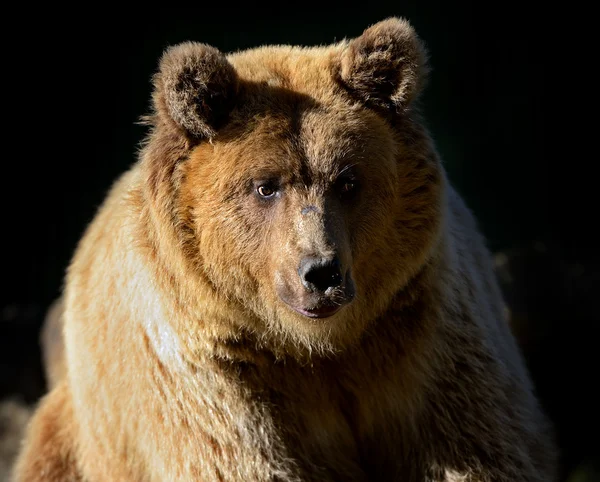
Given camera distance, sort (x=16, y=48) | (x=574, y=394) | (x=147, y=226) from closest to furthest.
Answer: (x=147, y=226)
(x=574, y=394)
(x=16, y=48)

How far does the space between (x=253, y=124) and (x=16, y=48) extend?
285 inches

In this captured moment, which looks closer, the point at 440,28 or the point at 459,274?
the point at 459,274

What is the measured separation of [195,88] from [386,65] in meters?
0.93

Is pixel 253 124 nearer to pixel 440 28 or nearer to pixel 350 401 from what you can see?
pixel 350 401

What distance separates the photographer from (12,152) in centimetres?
1084

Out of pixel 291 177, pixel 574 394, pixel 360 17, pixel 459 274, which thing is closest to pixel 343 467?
pixel 459 274

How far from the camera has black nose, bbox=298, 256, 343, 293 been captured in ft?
12.9

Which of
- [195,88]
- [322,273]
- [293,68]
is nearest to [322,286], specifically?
[322,273]

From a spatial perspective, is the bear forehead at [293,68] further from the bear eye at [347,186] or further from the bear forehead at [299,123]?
the bear eye at [347,186]

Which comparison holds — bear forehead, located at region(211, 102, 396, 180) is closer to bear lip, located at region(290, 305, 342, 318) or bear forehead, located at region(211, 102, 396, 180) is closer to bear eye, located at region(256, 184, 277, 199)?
bear eye, located at region(256, 184, 277, 199)

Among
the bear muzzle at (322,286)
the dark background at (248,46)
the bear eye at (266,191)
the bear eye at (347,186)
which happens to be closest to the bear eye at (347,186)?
the bear eye at (347,186)

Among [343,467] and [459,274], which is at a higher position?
[459,274]

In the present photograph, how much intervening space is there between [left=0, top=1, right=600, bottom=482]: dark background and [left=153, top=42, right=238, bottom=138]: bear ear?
632cm

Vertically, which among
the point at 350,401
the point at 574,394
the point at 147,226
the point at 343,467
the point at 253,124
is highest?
the point at 253,124
